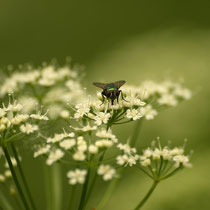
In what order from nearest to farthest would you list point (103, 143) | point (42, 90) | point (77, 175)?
point (77, 175), point (103, 143), point (42, 90)

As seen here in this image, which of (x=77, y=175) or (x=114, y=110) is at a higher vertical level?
(x=114, y=110)

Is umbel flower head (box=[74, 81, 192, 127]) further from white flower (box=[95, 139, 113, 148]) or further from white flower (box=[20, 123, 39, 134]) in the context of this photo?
white flower (box=[20, 123, 39, 134])

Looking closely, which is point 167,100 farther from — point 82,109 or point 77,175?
point 77,175

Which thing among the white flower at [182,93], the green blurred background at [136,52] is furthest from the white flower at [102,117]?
the green blurred background at [136,52]

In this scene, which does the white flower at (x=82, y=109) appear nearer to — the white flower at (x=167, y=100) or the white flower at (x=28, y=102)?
the white flower at (x=28, y=102)

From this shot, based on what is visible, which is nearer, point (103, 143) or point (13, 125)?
point (103, 143)

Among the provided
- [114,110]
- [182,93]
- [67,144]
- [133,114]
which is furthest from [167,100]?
[67,144]

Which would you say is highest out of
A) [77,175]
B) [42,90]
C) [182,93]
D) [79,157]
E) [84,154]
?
[182,93]

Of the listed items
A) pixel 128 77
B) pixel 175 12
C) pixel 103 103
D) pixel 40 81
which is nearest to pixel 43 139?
pixel 103 103
